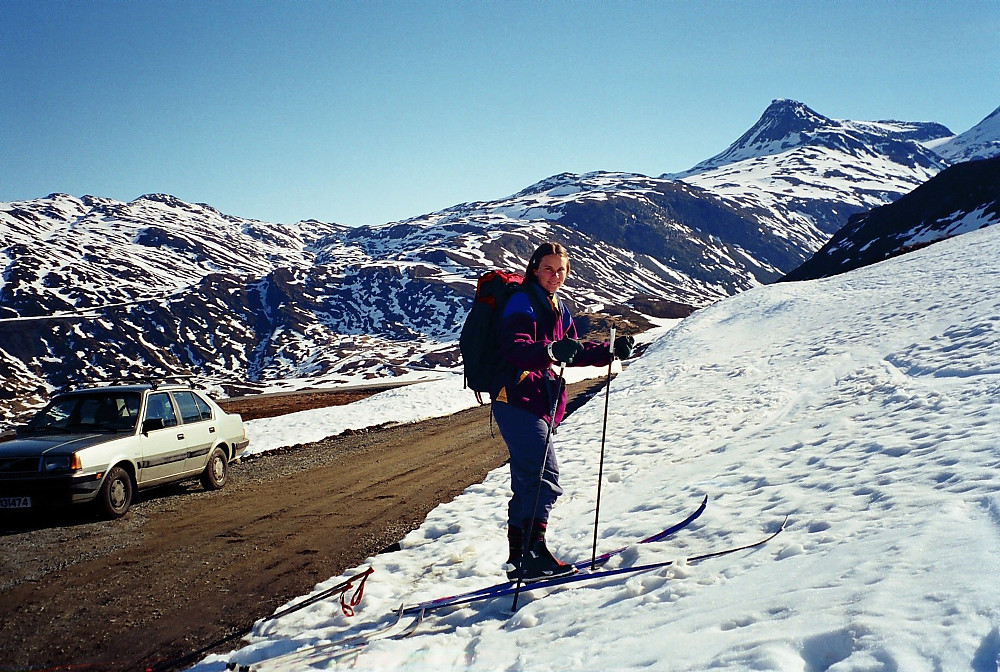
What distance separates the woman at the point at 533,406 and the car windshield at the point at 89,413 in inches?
297

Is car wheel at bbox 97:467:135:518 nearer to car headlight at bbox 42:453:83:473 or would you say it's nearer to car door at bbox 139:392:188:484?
car door at bbox 139:392:188:484

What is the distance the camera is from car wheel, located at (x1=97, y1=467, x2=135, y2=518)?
907 cm

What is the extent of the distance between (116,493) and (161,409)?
1.78 m

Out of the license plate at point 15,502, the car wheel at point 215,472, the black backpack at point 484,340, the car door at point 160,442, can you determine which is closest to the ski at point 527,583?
the black backpack at point 484,340

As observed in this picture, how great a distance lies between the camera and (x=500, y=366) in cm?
513

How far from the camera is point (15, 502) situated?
28.2 ft

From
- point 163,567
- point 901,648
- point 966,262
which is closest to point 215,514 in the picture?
point 163,567

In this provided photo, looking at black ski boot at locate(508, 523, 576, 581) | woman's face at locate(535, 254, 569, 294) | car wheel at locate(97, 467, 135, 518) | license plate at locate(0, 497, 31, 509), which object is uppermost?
woman's face at locate(535, 254, 569, 294)

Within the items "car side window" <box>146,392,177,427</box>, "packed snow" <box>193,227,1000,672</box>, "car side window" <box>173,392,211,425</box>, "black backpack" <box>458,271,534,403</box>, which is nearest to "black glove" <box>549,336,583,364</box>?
"black backpack" <box>458,271,534,403</box>

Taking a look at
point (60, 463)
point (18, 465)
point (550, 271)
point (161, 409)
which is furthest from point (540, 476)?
point (161, 409)

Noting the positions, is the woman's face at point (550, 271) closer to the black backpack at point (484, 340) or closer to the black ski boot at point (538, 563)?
the black backpack at point (484, 340)

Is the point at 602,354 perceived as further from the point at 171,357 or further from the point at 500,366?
the point at 171,357

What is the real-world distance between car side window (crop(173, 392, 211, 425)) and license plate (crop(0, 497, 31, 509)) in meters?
2.82

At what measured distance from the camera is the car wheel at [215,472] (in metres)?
11.6
